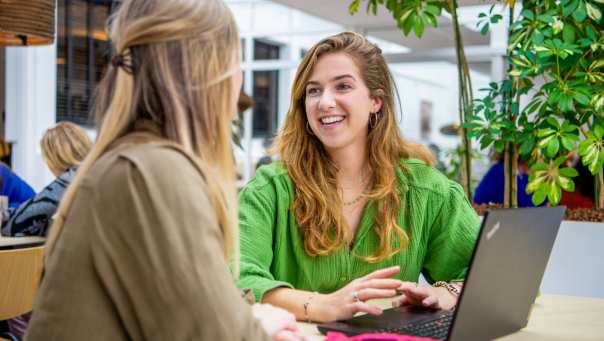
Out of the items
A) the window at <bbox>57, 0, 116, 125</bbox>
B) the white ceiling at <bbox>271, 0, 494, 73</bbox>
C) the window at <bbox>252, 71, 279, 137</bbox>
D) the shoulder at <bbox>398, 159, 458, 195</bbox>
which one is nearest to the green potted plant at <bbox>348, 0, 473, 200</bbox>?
the shoulder at <bbox>398, 159, 458, 195</bbox>

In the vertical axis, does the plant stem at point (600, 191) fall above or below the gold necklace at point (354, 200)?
below

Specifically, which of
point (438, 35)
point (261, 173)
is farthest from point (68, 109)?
point (261, 173)

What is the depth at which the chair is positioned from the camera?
2.62 m

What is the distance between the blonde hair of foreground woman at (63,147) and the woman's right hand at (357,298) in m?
2.67

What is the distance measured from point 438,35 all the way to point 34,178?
4357mm

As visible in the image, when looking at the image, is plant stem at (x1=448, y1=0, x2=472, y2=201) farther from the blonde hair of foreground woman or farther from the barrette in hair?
the barrette in hair

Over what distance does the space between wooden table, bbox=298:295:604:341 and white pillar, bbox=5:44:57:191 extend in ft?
19.7

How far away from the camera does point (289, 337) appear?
3.96ft

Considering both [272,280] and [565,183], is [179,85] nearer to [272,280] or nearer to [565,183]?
[272,280]

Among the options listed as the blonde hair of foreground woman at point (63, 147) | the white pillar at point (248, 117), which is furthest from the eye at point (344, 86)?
the white pillar at point (248, 117)

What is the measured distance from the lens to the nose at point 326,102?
2.07 meters

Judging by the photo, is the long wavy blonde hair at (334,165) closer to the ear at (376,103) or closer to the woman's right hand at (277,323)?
the ear at (376,103)

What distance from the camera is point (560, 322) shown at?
5.49 ft

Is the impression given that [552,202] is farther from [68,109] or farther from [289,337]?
[68,109]
